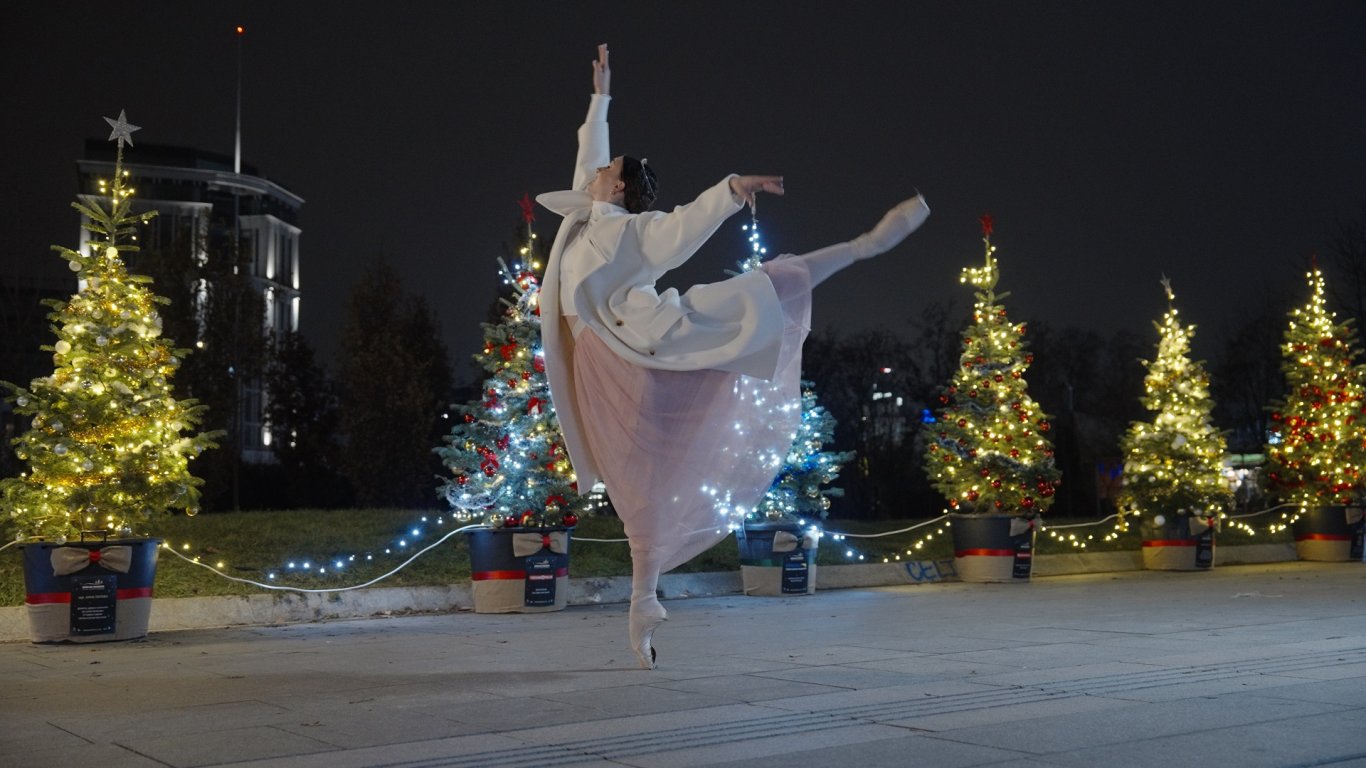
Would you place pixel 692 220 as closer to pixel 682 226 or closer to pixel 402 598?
pixel 682 226

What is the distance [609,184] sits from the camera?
7.20 meters

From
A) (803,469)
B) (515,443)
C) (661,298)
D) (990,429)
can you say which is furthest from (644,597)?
(990,429)

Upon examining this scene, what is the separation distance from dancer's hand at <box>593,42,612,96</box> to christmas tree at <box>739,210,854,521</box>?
7.25 m

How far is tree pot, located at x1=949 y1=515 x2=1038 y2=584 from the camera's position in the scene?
641 inches

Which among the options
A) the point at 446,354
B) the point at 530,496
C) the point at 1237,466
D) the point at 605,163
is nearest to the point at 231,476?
the point at 446,354

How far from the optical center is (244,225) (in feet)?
180

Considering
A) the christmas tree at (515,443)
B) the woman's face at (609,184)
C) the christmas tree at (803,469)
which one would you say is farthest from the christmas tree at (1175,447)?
the woman's face at (609,184)

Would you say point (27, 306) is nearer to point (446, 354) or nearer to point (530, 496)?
point (446, 354)

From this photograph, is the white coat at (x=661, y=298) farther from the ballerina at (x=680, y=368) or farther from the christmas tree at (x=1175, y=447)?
the christmas tree at (x=1175, y=447)

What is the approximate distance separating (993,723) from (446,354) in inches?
1122

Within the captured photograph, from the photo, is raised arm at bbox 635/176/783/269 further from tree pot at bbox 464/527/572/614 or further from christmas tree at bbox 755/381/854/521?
christmas tree at bbox 755/381/854/521

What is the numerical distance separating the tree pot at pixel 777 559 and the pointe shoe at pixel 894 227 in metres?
8.22

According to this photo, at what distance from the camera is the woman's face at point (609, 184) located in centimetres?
717

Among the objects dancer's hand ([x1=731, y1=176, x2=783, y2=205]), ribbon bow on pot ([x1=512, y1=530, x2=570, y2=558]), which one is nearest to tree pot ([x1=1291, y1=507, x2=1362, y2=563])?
ribbon bow on pot ([x1=512, y1=530, x2=570, y2=558])
